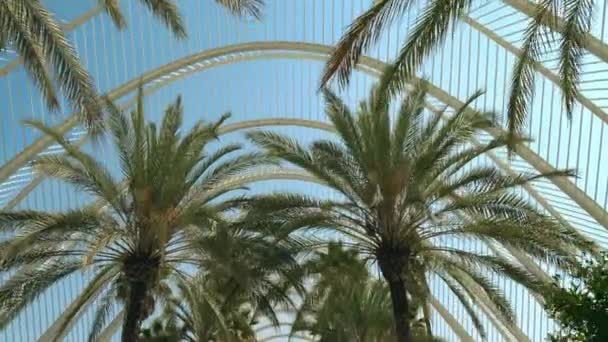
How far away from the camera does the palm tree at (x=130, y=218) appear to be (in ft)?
57.5

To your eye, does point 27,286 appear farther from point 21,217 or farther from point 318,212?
point 318,212

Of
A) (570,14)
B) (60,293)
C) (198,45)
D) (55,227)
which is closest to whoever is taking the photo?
(570,14)

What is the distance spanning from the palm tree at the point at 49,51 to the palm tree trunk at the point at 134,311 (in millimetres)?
5913

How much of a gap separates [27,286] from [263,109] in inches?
644

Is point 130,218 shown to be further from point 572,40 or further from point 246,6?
point 572,40

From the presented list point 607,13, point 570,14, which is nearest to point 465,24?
point 607,13

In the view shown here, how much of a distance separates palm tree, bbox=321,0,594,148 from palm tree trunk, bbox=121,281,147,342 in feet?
26.0

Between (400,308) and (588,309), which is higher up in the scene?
(400,308)

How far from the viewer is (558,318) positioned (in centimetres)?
1240

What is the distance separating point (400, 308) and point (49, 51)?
8709 millimetres

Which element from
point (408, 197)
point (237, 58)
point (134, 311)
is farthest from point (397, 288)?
point (237, 58)

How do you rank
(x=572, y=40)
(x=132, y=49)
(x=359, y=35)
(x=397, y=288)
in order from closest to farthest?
(x=359, y=35) < (x=572, y=40) < (x=397, y=288) < (x=132, y=49)

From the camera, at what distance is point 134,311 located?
1748cm

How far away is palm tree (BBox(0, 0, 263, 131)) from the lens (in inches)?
460
